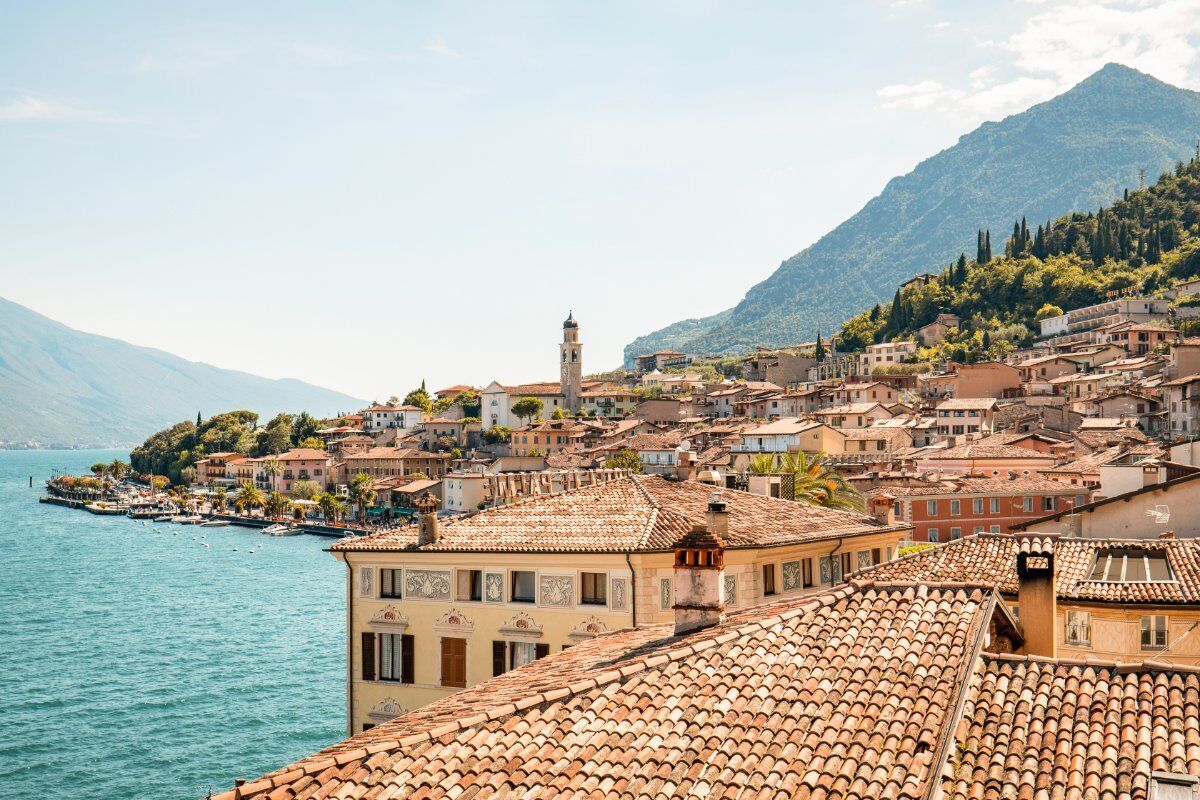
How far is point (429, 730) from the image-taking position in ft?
36.0

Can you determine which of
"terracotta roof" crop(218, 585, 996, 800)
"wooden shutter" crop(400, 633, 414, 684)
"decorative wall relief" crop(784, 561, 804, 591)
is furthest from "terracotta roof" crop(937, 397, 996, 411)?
"terracotta roof" crop(218, 585, 996, 800)

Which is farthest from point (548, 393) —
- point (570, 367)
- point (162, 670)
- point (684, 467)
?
point (684, 467)

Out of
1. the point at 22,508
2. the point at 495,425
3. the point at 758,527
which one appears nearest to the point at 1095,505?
the point at 758,527

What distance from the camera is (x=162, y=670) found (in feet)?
195

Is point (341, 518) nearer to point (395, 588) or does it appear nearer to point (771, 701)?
point (395, 588)

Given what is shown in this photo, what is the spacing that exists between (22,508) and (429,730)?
203 metres

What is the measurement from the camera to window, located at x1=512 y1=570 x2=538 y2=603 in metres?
23.2

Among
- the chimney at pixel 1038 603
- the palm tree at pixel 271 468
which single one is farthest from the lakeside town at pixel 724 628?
the palm tree at pixel 271 468

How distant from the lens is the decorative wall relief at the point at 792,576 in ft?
79.5

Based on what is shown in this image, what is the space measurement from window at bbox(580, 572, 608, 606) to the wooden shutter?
4451 mm

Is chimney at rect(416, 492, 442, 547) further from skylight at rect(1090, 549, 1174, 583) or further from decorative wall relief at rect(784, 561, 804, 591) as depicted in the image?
skylight at rect(1090, 549, 1174, 583)

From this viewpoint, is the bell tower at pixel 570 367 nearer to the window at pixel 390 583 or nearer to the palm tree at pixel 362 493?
the palm tree at pixel 362 493

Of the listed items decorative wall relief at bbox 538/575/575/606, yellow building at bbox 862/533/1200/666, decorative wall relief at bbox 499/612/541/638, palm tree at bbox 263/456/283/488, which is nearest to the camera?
yellow building at bbox 862/533/1200/666

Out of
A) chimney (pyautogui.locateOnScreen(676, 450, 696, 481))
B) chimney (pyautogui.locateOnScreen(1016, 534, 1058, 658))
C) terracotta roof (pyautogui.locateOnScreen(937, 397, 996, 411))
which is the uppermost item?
terracotta roof (pyautogui.locateOnScreen(937, 397, 996, 411))
